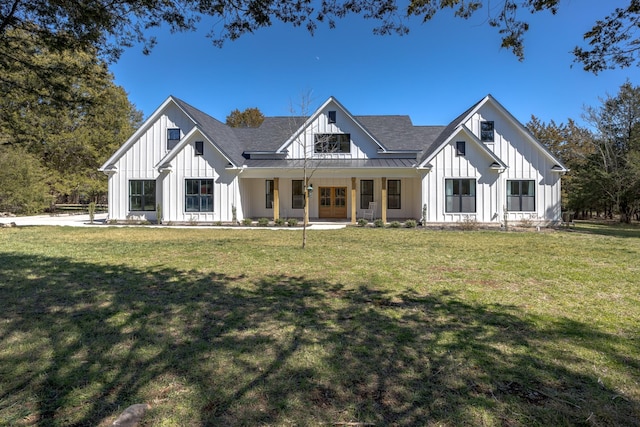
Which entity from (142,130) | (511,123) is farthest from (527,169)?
(142,130)

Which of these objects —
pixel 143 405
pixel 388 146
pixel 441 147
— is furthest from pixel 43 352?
pixel 388 146

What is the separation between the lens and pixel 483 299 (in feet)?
17.5

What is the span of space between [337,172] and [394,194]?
4.66 meters

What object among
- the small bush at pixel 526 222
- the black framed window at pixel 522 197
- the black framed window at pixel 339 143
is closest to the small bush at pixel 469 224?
the black framed window at pixel 522 197

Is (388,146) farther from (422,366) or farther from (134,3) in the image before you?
(422,366)

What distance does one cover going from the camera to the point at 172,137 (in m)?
20.2

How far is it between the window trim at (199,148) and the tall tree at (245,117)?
101 feet

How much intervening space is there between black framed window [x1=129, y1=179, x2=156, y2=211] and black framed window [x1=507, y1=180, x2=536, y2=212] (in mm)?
19800

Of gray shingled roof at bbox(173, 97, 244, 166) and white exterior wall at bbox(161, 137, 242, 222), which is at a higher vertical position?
gray shingled roof at bbox(173, 97, 244, 166)

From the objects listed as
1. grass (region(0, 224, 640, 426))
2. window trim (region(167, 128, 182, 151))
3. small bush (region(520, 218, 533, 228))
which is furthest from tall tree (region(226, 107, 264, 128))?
grass (region(0, 224, 640, 426))

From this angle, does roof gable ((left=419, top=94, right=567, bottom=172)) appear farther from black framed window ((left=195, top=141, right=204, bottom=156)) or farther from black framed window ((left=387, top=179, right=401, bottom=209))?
black framed window ((left=195, top=141, right=204, bottom=156))

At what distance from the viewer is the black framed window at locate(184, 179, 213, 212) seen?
19.2 m

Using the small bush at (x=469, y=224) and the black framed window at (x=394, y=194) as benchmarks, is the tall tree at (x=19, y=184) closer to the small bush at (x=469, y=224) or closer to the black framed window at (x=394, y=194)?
the black framed window at (x=394, y=194)

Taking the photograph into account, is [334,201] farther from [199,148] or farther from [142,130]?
[142,130]
